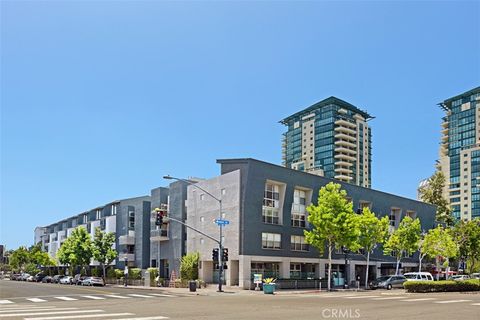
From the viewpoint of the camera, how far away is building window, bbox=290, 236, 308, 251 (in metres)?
61.0

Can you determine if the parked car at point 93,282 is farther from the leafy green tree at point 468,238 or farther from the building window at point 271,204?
the leafy green tree at point 468,238

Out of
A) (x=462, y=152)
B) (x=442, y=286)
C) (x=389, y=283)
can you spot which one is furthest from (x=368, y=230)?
(x=462, y=152)

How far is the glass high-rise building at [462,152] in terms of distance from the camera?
576ft

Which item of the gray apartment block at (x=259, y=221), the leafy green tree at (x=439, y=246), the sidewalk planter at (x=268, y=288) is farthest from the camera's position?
the leafy green tree at (x=439, y=246)

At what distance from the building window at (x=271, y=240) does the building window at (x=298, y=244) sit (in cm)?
213

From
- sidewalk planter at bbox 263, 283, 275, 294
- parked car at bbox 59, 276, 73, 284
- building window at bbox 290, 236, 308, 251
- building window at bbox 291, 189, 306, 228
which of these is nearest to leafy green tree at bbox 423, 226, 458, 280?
building window at bbox 290, 236, 308, 251

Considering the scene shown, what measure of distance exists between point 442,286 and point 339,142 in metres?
145

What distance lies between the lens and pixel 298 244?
6175cm

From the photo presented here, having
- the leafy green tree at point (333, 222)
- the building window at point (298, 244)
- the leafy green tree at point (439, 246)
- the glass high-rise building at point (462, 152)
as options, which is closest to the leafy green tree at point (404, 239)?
the leafy green tree at point (439, 246)

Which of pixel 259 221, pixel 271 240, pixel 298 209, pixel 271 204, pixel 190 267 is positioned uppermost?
pixel 271 204

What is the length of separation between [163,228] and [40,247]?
81920 mm

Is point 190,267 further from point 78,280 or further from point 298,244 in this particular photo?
point 78,280

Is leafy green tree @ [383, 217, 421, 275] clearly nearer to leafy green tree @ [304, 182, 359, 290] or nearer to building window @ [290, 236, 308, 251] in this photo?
building window @ [290, 236, 308, 251]

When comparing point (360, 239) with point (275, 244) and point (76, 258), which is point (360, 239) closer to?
point (275, 244)
